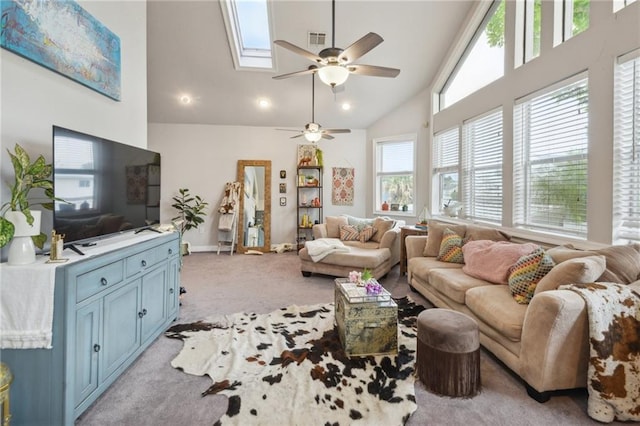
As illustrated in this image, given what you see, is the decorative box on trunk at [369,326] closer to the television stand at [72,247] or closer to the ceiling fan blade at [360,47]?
the television stand at [72,247]

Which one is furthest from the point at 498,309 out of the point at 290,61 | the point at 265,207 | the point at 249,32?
the point at 265,207

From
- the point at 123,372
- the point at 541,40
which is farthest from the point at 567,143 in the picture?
the point at 123,372

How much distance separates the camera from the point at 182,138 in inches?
245

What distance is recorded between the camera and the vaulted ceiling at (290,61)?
3814mm

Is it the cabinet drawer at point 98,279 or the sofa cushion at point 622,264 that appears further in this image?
the sofa cushion at point 622,264

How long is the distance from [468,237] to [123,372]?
3.48 m

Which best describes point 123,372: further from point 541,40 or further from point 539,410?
point 541,40

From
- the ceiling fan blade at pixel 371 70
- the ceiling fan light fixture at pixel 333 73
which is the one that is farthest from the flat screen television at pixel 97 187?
the ceiling fan blade at pixel 371 70

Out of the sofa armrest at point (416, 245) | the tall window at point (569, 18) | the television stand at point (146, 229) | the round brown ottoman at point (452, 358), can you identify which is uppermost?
the tall window at point (569, 18)

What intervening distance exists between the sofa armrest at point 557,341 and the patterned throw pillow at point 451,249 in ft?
4.97

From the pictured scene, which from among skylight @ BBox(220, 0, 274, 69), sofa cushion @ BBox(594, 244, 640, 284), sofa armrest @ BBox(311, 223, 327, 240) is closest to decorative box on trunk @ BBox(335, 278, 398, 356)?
sofa cushion @ BBox(594, 244, 640, 284)

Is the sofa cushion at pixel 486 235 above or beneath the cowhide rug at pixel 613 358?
above

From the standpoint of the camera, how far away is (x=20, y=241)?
1.53m

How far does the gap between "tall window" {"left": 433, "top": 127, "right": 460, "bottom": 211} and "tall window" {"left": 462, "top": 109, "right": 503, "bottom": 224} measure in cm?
21
